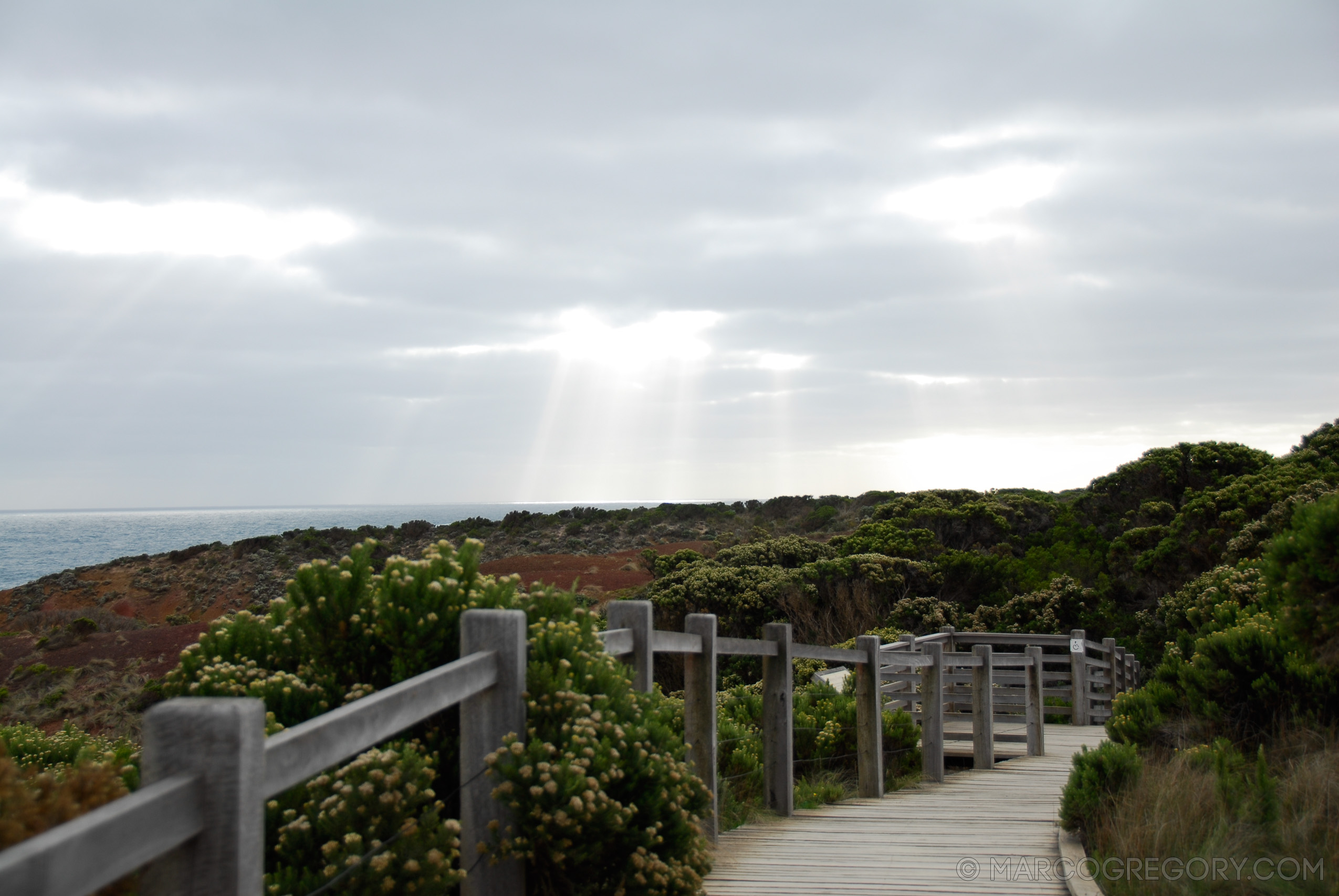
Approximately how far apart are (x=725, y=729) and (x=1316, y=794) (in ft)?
14.4

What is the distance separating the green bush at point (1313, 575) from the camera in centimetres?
444

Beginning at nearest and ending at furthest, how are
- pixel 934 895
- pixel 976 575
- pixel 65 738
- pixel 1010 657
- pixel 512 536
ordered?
pixel 934 895 < pixel 65 738 < pixel 1010 657 < pixel 976 575 < pixel 512 536

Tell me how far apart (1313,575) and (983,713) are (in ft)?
21.7

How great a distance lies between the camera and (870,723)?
837 cm

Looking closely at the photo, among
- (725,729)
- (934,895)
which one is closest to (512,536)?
(725,729)

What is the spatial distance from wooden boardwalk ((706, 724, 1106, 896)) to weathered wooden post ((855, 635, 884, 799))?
0.81 feet

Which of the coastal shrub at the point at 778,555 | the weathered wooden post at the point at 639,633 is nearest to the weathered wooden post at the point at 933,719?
the weathered wooden post at the point at 639,633

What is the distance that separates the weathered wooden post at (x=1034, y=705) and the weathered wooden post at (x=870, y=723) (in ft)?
15.0

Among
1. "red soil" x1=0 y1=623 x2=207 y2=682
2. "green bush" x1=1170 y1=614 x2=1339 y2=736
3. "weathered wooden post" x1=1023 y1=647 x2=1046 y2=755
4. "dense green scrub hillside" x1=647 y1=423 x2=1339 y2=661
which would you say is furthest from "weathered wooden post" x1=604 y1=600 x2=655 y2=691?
"red soil" x1=0 y1=623 x2=207 y2=682

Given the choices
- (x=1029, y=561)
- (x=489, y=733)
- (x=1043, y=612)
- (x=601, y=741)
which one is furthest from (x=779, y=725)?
(x=1029, y=561)

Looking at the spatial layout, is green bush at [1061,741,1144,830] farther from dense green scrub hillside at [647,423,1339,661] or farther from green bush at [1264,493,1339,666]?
dense green scrub hillside at [647,423,1339,661]

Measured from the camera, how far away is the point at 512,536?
167 ft

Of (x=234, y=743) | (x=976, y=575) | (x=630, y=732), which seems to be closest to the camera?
(x=234, y=743)

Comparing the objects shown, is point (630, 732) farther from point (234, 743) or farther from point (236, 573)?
point (236, 573)
